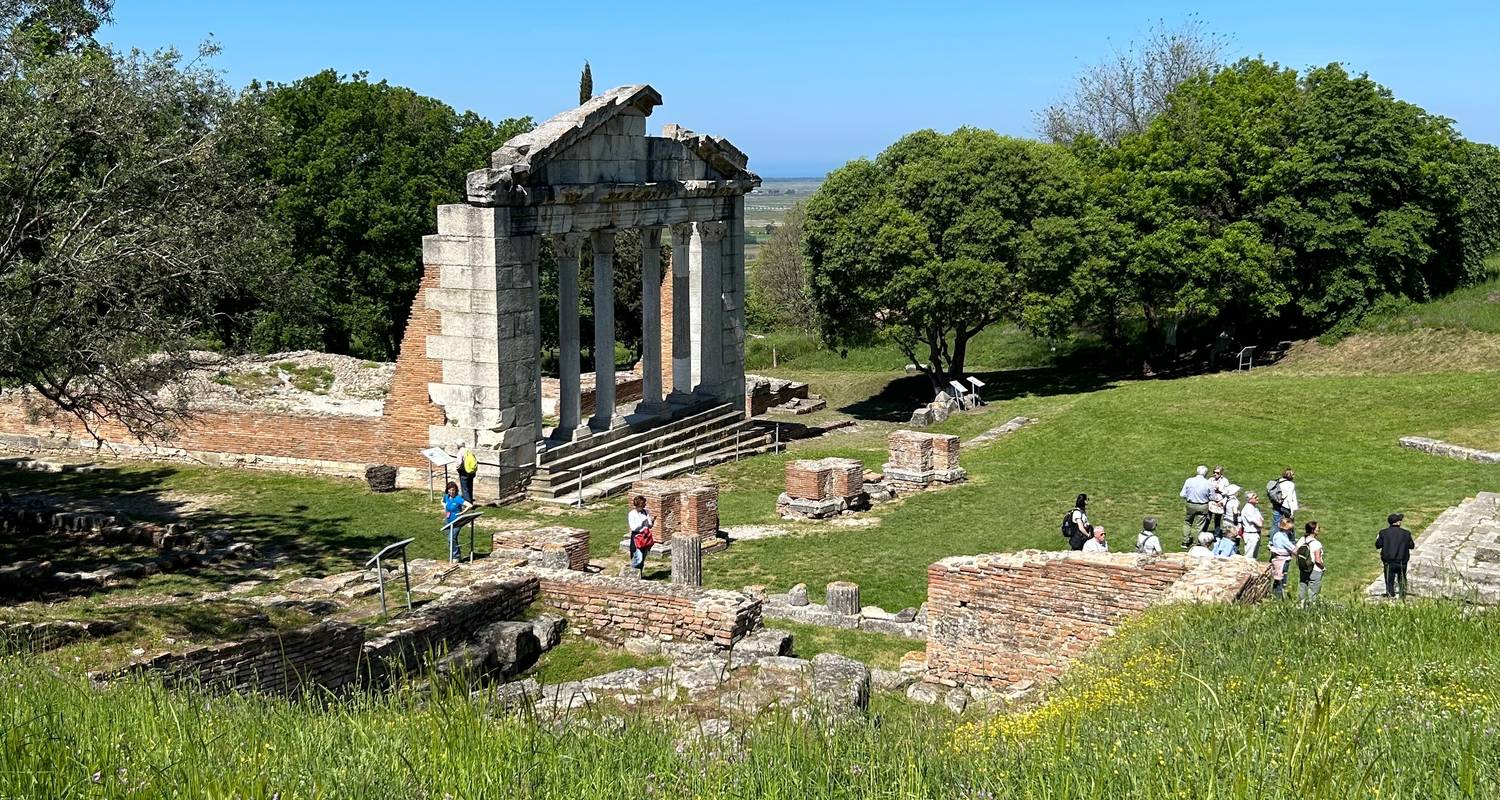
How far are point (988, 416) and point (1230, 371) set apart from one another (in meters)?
10.2

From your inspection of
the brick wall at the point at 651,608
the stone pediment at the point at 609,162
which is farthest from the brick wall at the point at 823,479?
the brick wall at the point at 651,608

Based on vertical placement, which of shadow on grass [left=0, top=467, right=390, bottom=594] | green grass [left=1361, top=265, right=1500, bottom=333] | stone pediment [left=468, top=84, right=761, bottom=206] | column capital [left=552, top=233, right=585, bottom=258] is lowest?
shadow on grass [left=0, top=467, right=390, bottom=594]

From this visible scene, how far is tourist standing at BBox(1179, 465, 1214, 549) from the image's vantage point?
22.9 meters

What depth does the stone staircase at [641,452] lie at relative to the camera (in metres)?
27.8

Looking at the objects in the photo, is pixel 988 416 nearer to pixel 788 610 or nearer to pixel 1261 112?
pixel 1261 112

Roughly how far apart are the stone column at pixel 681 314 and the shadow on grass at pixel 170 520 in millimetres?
8914

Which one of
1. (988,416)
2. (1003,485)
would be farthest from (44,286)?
(988,416)

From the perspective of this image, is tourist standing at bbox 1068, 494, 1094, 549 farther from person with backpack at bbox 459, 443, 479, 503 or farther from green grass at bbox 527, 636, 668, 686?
person with backpack at bbox 459, 443, 479, 503

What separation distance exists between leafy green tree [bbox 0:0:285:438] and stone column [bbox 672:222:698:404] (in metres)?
13.1

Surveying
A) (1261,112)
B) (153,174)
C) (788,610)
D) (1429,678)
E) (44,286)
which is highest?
(1261,112)

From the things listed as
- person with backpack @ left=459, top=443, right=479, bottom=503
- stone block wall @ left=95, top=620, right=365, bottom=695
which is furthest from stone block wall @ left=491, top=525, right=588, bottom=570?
stone block wall @ left=95, top=620, right=365, bottom=695

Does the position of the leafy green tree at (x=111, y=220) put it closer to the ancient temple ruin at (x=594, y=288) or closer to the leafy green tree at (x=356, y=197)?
the ancient temple ruin at (x=594, y=288)

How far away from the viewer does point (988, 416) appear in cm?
3875

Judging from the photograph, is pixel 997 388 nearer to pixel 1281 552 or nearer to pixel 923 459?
pixel 923 459
